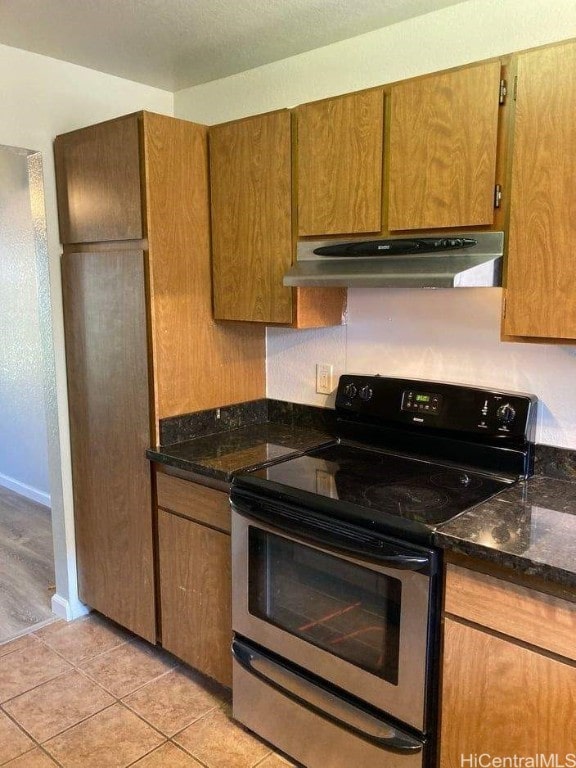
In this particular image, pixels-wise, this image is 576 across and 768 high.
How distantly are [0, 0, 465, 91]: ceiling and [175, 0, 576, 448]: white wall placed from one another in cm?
7

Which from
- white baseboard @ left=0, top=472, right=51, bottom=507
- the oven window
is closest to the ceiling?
the oven window

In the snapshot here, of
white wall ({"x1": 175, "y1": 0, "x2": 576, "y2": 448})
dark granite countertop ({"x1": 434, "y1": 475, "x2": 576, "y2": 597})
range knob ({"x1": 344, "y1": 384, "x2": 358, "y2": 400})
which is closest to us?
dark granite countertop ({"x1": 434, "y1": 475, "x2": 576, "y2": 597})

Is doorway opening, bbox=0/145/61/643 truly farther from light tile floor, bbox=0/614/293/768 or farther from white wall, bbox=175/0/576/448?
white wall, bbox=175/0/576/448

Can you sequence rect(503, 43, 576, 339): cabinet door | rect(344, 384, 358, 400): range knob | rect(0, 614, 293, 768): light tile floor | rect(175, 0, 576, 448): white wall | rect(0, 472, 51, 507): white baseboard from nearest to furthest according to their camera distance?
1. rect(503, 43, 576, 339): cabinet door
2. rect(175, 0, 576, 448): white wall
3. rect(0, 614, 293, 768): light tile floor
4. rect(344, 384, 358, 400): range knob
5. rect(0, 472, 51, 507): white baseboard

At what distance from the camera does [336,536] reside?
67.8 inches

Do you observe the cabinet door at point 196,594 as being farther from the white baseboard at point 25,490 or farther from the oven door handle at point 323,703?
the white baseboard at point 25,490

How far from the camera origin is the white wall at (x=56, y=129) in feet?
7.82

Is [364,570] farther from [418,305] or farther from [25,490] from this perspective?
[25,490]

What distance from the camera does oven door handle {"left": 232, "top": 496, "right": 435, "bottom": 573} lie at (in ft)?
5.17

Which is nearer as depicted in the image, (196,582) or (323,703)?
(323,703)

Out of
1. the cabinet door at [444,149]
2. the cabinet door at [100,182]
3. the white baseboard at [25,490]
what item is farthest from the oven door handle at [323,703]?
the white baseboard at [25,490]

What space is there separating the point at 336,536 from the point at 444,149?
44.7 inches

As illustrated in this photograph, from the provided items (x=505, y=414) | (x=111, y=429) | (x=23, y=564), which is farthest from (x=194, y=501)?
(x=23, y=564)

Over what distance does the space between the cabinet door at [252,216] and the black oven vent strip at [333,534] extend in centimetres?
68
